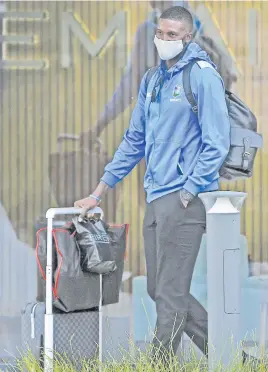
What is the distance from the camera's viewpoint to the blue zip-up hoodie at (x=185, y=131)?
19.4 ft

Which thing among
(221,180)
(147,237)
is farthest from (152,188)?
(221,180)

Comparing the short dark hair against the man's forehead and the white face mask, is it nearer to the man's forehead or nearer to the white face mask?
the man's forehead

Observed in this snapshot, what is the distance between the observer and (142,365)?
5.71 meters

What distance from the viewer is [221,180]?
25.2 ft

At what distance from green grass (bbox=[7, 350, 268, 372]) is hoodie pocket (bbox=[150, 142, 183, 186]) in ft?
3.14

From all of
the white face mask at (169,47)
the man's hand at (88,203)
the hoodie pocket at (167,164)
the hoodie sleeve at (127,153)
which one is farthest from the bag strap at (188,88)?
the man's hand at (88,203)


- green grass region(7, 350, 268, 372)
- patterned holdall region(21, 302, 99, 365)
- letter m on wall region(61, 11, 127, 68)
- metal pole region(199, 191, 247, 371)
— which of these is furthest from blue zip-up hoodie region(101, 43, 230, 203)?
letter m on wall region(61, 11, 127, 68)

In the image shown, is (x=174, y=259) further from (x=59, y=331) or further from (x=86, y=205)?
(x=59, y=331)

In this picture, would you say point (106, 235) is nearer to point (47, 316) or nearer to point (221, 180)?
point (47, 316)

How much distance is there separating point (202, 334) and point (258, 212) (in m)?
1.66

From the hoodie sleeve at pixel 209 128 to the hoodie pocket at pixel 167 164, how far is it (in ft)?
0.47

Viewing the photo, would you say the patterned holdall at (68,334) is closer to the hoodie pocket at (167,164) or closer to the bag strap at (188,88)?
the hoodie pocket at (167,164)

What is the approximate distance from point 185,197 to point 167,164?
234 mm

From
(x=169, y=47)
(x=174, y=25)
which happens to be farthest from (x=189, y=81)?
(x=174, y=25)
